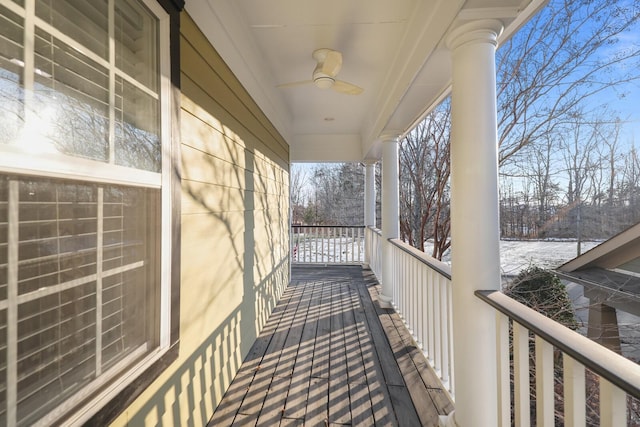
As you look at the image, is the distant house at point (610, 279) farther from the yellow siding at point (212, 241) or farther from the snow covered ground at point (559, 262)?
the yellow siding at point (212, 241)

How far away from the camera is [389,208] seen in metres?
3.95

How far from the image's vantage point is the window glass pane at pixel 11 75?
0.68 m

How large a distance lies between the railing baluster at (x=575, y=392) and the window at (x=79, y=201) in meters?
1.58

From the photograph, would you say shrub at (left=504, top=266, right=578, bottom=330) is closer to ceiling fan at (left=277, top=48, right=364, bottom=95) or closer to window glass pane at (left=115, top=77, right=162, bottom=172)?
ceiling fan at (left=277, top=48, right=364, bottom=95)

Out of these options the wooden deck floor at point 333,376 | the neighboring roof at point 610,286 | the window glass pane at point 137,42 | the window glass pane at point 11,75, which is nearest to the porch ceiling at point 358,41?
the window glass pane at point 137,42

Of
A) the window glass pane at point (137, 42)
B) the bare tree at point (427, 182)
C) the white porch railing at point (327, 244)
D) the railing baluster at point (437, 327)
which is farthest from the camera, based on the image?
the white porch railing at point (327, 244)

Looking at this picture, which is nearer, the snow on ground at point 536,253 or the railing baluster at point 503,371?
the railing baluster at point 503,371

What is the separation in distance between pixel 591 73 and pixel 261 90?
10.3ft

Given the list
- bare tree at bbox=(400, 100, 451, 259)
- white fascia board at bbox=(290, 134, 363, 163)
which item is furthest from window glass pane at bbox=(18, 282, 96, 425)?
bare tree at bbox=(400, 100, 451, 259)

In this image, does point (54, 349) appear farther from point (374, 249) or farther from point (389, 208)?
point (374, 249)

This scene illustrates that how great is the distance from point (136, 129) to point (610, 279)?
3.72 m

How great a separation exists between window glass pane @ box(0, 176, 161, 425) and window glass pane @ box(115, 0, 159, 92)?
47 centimetres

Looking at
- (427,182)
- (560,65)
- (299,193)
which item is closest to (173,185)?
(560,65)

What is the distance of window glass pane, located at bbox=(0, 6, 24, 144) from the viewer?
682mm
